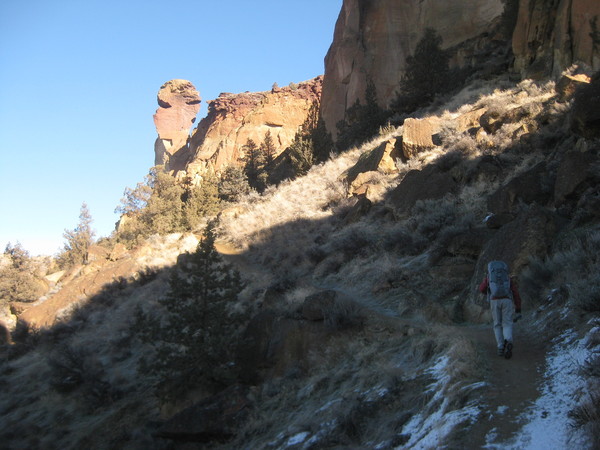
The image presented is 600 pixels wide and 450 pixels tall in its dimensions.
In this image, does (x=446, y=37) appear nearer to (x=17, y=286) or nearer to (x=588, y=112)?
(x=588, y=112)

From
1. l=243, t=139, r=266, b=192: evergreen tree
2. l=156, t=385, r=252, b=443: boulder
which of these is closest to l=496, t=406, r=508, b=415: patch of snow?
l=156, t=385, r=252, b=443: boulder

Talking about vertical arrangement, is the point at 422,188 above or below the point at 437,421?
above

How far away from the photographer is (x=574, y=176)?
27.6 ft

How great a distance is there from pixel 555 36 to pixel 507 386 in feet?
71.6

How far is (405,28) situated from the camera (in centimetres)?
4031

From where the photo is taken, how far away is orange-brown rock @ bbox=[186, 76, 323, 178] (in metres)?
61.4

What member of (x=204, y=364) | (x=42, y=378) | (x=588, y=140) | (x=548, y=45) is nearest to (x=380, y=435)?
(x=204, y=364)

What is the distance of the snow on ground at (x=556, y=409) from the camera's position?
11.3 feet

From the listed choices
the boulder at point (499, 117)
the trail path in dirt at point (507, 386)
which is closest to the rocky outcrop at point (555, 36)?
the boulder at point (499, 117)

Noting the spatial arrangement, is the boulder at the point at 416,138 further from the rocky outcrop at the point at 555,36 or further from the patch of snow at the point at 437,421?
the patch of snow at the point at 437,421

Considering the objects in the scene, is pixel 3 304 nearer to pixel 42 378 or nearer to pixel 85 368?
pixel 42 378

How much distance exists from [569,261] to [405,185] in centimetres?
985

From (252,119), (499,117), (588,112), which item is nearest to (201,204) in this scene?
(499,117)

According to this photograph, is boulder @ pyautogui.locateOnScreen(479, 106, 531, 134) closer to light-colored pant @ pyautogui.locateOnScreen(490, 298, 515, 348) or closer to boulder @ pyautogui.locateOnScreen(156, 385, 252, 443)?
light-colored pant @ pyautogui.locateOnScreen(490, 298, 515, 348)
